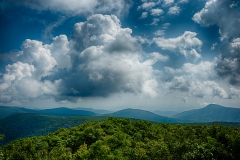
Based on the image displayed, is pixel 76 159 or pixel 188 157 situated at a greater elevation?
pixel 188 157

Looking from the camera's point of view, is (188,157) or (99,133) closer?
(188,157)

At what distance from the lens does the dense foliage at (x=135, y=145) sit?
80.7 ft

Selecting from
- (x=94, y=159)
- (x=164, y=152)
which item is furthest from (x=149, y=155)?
(x=94, y=159)

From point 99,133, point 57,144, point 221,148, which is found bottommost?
point 57,144

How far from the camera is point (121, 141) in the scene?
35281mm

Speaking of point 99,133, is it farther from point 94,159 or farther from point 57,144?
point 94,159

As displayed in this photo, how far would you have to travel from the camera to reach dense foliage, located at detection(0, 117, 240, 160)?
2459 cm

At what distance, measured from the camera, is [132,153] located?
91.4 ft

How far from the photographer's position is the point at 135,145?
122ft

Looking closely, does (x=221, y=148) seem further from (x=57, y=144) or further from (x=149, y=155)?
(x=57, y=144)

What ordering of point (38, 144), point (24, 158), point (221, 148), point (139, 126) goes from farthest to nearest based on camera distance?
point (139, 126) < point (38, 144) < point (24, 158) < point (221, 148)

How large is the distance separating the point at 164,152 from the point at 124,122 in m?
33.8

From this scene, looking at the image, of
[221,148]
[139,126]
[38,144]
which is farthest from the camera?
[139,126]

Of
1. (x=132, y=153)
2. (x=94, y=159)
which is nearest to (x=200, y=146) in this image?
(x=132, y=153)
